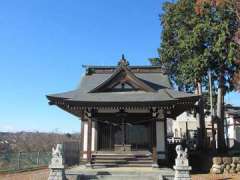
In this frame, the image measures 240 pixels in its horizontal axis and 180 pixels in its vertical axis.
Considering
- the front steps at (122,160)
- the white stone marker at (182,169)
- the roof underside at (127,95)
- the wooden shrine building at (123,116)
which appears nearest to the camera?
the white stone marker at (182,169)

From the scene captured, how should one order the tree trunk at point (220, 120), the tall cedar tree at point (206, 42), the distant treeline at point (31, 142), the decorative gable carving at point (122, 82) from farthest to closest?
the distant treeline at point (31, 142), the tree trunk at point (220, 120), the tall cedar tree at point (206, 42), the decorative gable carving at point (122, 82)

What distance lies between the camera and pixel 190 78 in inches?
1042

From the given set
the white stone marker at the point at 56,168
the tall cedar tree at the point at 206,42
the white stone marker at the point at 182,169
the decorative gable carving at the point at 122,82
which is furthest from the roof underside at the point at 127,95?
the white stone marker at the point at 182,169

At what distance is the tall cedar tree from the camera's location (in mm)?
24266

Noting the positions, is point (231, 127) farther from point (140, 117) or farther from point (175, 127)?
point (140, 117)

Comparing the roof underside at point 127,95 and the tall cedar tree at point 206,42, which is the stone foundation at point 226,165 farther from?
the tall cedar tree at point 206,42

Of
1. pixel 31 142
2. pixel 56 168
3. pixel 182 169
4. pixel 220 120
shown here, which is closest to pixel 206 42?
pixel 220 120

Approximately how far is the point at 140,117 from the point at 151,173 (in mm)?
5087

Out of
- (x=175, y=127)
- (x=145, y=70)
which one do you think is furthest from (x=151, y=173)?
(x=175, y=127)

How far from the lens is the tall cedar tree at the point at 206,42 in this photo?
24.3 metres

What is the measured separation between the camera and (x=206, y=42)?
2573 cm

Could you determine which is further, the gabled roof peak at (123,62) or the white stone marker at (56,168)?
the gabled roof peak at (123,62)

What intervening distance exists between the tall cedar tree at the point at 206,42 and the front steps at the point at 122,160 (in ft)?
28.7

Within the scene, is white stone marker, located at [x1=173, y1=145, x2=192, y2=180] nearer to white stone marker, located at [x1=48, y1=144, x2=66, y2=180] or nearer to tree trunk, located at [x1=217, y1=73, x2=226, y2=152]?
white stone marker, located at [x1=48, y1=144, x2=66, y2=180]
